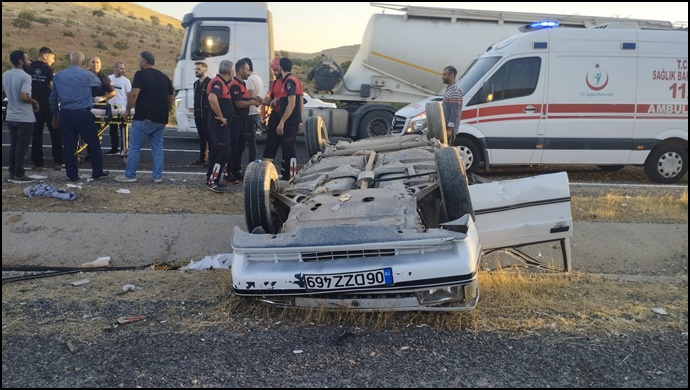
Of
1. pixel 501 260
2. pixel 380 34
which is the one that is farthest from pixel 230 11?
pixel 501 260

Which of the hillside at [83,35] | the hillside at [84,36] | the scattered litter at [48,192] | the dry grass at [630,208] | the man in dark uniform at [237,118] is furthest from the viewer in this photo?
the hillside at [83,35]

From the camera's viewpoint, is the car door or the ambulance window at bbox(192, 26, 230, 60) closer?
the car door

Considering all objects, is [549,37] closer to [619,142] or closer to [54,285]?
[619,142]

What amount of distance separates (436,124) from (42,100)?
6233 mm

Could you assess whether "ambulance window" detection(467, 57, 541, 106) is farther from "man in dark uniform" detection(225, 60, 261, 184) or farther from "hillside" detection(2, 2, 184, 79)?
"hillside" detection(2, 2, 184, 79)

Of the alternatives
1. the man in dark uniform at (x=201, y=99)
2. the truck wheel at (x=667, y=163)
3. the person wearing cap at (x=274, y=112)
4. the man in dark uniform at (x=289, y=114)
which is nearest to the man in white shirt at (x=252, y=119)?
the man in dark uniform at (x=201, y=99)

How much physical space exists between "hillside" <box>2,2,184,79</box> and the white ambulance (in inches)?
1019

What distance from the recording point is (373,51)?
533 inches

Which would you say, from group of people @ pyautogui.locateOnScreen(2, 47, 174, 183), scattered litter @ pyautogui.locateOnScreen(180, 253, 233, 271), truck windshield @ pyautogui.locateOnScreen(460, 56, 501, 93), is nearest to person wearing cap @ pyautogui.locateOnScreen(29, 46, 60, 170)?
group of people @ pyautogui.locateOnScreen(2, 47, 174, 183)

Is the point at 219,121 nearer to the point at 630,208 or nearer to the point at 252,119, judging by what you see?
the point at 252,119

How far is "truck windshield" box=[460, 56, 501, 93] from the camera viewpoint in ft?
31.0

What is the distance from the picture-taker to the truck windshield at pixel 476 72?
372 inches

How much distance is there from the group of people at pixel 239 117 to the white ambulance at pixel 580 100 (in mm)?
2266

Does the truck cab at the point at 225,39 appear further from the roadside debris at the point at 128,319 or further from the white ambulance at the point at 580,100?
the roadside debris at the point at 128,319
